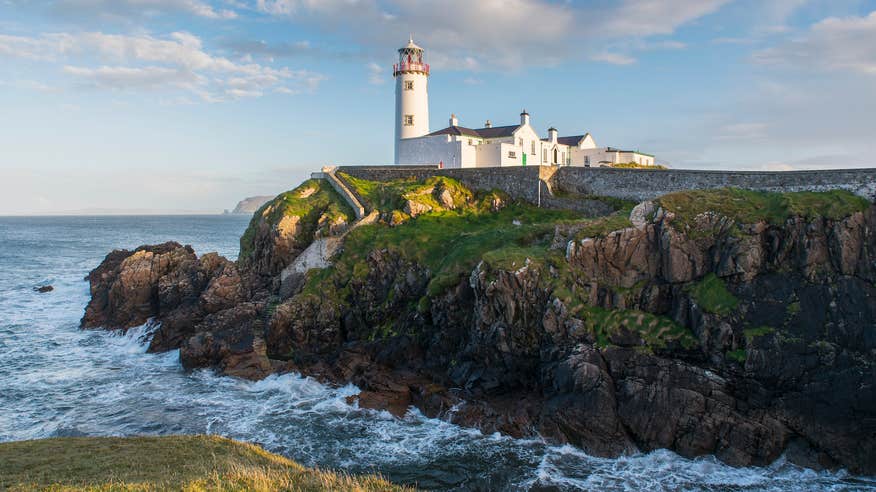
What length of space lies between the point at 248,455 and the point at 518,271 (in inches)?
549

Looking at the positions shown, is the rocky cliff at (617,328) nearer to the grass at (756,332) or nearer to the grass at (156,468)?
the grass at (756,332)

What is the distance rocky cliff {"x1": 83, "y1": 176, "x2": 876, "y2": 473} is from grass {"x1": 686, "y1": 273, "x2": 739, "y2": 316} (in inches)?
3.1

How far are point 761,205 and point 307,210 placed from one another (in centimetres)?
3027

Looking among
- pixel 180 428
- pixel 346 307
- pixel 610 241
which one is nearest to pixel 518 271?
pixel 610 241

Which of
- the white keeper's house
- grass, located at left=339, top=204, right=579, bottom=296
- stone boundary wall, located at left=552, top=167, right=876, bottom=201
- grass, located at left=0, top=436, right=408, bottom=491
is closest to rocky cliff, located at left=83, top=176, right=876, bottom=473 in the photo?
grass, located at left=339, top=204, right=579, bottom=296

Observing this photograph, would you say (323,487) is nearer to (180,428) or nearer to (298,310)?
(180,428)

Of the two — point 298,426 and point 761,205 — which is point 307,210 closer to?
point 298,426

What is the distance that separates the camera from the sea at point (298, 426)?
62.3 feet

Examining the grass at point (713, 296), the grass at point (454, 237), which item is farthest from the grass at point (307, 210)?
the grass at point (713, 296)

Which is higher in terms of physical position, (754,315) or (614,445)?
(754,315)

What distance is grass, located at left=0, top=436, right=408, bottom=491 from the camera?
13.6 metres

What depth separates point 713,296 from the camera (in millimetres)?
24484

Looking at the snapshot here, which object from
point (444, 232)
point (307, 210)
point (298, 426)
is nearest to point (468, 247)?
point (444, 232)

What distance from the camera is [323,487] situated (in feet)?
44.9
